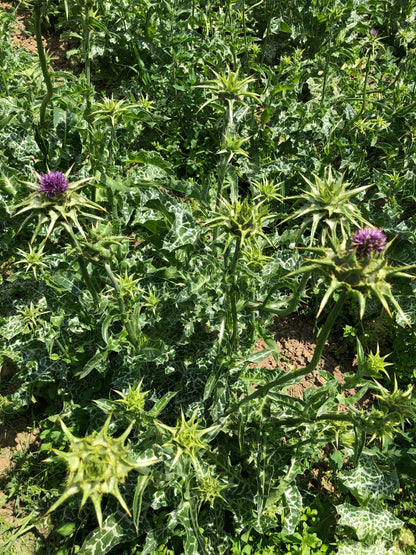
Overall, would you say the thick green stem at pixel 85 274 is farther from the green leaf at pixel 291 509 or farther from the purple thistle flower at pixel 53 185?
the green leaf at pixel 291 509

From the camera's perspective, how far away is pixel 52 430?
3961 millimetres

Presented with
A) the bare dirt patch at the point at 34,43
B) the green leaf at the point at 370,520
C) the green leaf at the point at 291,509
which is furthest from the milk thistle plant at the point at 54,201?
the bare dirt patch at the point at 34,43

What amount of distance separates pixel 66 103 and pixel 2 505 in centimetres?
359

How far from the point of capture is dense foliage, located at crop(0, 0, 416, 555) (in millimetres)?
2516

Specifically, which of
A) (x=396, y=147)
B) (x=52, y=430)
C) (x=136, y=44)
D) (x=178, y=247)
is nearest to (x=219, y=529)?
(x=52, y=430)

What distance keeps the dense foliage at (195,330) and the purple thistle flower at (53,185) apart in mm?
11

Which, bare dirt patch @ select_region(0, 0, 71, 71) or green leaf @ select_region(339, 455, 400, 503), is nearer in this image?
green leaf @ select_region(339, 455, 400, 503)

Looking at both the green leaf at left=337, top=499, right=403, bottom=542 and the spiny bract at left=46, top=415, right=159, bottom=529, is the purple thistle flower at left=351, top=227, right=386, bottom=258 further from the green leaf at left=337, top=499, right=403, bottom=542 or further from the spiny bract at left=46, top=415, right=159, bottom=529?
the green leaf at left=337, top=499, right=403, bottom=542

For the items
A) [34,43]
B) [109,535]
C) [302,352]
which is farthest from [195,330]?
[34,43]

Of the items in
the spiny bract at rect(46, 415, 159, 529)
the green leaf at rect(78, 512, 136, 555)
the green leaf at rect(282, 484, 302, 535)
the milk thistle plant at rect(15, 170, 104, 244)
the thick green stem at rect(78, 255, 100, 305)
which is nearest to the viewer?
the spiny bract at rect(46, 415, 159, 529)

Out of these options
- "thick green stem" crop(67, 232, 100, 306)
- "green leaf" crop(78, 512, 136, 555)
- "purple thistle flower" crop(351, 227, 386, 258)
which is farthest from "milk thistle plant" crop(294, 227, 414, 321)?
"green leaf" crop(78, 512, 136, 555)

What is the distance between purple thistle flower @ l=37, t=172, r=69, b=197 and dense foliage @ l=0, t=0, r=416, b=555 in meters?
0.01

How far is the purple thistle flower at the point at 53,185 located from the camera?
2.46m

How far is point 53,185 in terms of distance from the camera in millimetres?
2467
